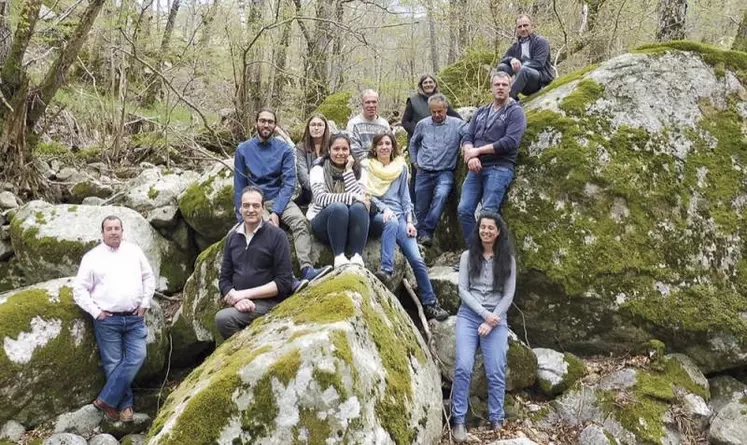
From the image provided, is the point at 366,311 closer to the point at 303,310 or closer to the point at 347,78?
the point at 303,310

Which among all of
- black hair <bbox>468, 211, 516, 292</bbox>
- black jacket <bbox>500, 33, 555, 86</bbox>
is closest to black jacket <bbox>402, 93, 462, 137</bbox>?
black jacket <bbox>500, 33, 555, 86</bbox>

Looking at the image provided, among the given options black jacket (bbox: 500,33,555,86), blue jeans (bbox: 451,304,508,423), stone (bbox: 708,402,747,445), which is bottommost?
stone (bbox: 708,402,747,445)

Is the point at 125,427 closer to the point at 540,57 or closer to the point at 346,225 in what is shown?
the point at 346,225

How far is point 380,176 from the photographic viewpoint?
19.5 ft

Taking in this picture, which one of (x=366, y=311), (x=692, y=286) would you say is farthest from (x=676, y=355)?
(x=366, y=311)

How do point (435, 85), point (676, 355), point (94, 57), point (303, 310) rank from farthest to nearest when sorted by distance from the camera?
point (94, 57) → point (435, 85) → point (676, 355) → point (303, 310)

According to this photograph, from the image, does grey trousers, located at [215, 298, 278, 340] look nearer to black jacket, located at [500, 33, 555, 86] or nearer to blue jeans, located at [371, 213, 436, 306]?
blue jeans, located at [371, 213, 436, 306]

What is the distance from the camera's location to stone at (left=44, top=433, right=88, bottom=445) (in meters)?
5.18

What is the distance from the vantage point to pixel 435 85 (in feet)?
24.2

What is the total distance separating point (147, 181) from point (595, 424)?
7.22 metres

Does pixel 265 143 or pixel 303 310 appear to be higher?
pixel 265 143

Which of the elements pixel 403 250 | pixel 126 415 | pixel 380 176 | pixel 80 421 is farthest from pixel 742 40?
pixel 80 421

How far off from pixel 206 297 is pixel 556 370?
12.1 ft

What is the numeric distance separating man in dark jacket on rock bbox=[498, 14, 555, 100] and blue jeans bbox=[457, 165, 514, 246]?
1.58m
